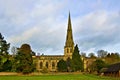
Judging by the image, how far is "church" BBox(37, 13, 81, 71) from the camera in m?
179

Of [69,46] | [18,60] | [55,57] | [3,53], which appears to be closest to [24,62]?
[18,60]

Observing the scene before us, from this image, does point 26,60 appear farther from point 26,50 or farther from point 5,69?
point 5,69

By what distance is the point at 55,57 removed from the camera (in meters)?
187

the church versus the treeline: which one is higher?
the church

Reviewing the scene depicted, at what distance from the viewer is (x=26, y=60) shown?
8888 centimetres

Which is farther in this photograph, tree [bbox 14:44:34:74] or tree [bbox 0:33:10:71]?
tree [bbox 0:33:10:71]

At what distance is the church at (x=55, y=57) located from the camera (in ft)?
587

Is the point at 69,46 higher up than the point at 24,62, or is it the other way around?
the point at 69,46

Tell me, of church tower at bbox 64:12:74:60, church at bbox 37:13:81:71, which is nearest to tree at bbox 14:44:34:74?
church at bbox 37:13:81:71

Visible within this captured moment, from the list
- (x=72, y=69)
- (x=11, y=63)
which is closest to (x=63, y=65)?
(x=72, y=69)

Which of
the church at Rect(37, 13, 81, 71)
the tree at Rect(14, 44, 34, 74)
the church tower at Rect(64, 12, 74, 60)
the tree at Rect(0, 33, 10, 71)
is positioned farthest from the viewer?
the church at Rect(37, 13, 81, 71)

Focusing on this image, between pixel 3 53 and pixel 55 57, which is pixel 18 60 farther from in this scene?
pixel 55 57

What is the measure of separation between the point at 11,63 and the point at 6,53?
3948mm

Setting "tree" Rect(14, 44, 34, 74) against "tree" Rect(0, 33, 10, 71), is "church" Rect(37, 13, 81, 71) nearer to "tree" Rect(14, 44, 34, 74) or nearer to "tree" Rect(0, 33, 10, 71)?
"tree" Rect(0, 33, 10, 71)
